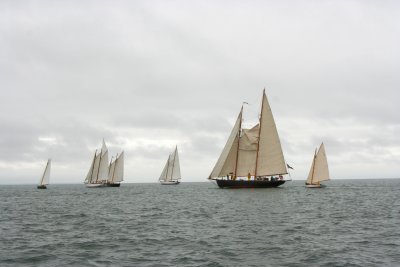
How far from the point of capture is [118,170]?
462 ft

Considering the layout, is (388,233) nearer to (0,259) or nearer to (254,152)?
(0,259)

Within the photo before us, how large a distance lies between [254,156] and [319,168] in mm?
14826

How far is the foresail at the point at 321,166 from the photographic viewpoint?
8719cm

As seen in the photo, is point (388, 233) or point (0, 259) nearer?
point (0, 259)

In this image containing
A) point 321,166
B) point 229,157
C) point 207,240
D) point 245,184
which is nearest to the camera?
point 207,240

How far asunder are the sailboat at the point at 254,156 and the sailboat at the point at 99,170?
48.9m

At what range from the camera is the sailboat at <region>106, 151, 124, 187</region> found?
139 meters

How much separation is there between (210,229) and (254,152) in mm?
61381

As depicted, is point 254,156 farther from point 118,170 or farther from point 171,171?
point 171,171

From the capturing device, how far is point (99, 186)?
452 ft

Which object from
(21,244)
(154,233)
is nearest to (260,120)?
(154,233)

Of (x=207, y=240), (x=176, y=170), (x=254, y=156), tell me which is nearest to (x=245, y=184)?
(x=254, y=156)

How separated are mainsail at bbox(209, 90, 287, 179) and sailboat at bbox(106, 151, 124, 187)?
56.2 meters

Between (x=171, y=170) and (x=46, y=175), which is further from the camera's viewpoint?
(x=171, y=170)
